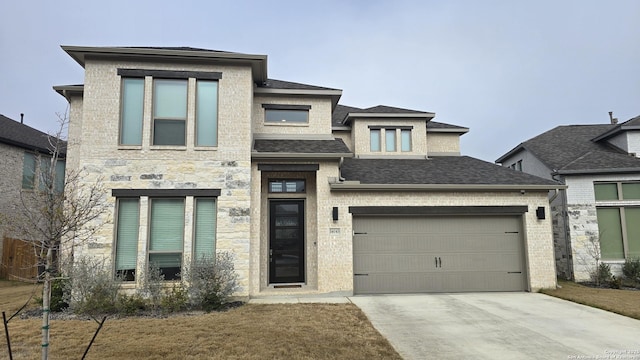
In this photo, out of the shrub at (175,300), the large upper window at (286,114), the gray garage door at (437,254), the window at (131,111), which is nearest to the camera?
the shrub at (175,300)

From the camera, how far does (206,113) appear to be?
366 inches

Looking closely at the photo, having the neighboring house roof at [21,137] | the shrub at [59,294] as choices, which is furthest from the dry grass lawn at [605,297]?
the neighboring house roof at [21,137]

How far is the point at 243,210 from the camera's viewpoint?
901cm

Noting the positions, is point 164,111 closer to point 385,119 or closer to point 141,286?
point 141,286

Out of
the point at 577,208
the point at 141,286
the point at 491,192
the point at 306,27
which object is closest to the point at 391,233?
the point at 491,192

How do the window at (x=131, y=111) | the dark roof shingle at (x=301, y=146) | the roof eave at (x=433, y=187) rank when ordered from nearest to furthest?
the window at (x=131, y=111) → the roof eave at (x=433, y=187) → the dark roof shingle at (x=301, y=146)

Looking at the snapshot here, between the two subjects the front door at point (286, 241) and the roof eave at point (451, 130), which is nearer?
the front door at point (286, 241)

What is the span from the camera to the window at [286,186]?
1066 centimetres

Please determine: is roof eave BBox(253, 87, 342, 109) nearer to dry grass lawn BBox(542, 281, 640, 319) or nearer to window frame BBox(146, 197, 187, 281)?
window frame BBox(146, 197, 187, 281)

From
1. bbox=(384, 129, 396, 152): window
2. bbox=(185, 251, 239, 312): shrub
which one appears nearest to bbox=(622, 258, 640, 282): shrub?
bbox=(384, 129, 396, 152): window

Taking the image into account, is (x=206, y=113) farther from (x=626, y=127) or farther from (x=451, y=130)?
(x=626, y=127)

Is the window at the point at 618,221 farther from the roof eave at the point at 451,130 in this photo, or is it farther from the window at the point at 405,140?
the window at the point at 405,140

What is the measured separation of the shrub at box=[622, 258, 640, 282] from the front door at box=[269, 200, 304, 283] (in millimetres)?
10272

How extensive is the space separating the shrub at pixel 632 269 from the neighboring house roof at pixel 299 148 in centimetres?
967
